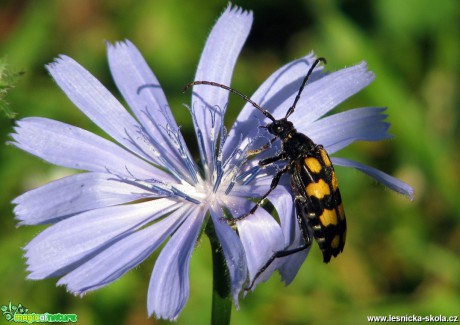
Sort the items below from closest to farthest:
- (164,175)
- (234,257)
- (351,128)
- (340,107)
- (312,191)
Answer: (234,257), (312,191), (351,128), (164,175), (340,107)

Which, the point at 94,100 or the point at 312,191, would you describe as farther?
the point at 94,100

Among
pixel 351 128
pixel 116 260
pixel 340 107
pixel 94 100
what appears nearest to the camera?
pixel 116 260

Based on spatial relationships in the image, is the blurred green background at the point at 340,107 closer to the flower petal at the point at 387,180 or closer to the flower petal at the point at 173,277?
the flower petal at the point at 173,277

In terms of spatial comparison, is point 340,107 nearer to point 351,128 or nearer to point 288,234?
point 351,128

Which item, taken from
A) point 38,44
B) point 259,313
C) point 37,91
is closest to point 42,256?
point 259,313

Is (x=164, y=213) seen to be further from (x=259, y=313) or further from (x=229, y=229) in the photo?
(x=259, y=313)

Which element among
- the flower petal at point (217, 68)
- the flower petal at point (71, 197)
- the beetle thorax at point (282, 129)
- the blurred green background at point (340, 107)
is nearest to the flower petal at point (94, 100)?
the flower petal at point (71, 197)

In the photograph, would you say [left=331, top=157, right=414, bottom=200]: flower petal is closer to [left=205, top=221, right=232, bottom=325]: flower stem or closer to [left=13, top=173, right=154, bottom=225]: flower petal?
[left=205, top=221, right=232, bottom=325]: flower stem

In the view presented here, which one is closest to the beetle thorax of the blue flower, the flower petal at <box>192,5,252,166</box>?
the blue flower

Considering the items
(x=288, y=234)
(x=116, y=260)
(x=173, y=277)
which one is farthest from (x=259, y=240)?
(x=116, y=260)
